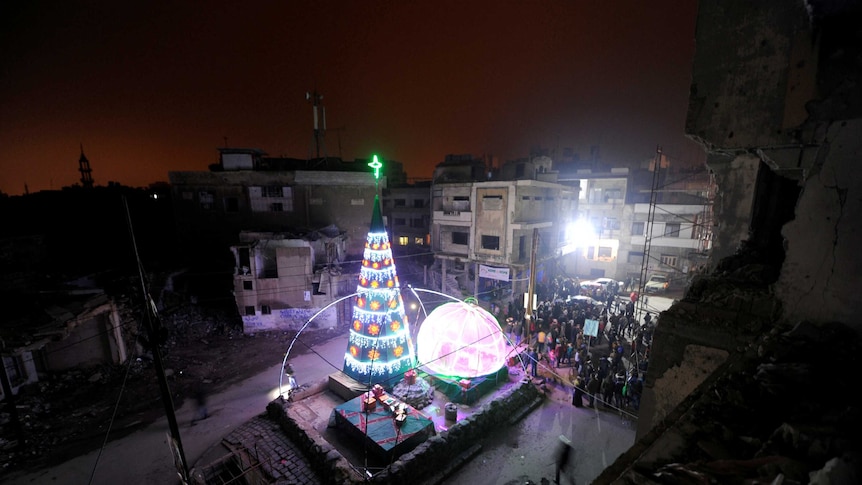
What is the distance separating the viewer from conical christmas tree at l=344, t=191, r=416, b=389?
11891 millimetres

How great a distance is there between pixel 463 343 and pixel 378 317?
139 inches

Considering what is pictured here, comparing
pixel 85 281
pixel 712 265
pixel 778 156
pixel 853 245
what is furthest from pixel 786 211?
pixel 85 281

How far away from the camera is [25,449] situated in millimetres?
10789

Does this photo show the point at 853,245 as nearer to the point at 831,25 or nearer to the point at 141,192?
the point at 831,25

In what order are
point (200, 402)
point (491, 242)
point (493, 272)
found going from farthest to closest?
1. point (491, 242)
2. point (493, 272)
3. point (200, 402)

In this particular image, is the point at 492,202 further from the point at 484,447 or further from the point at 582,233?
the point at 484,447

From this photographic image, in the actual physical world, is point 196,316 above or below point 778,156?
below

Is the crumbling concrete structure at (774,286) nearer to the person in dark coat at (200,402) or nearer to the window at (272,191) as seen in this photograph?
the person in dark coat at (200,402)

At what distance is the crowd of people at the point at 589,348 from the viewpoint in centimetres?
1230

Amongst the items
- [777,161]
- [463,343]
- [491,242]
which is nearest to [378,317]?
[463,343]

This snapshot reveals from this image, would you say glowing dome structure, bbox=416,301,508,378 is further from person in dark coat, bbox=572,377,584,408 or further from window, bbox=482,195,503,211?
window, bbox=482,195,503,211

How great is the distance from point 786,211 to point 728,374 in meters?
4.54

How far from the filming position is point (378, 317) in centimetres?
1201

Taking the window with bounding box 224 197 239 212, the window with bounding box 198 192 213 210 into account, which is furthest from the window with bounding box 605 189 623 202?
the window with bounding box 198 192 213 210
